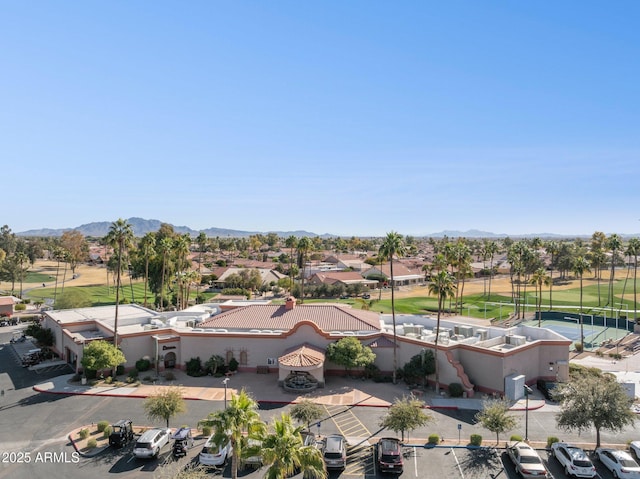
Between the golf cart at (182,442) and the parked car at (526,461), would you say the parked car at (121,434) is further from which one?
the parked car at (526,461)

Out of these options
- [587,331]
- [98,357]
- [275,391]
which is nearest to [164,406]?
[275,391]

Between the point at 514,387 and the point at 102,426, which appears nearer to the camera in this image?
the point at 102,426

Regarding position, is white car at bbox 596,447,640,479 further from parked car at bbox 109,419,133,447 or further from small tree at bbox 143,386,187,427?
parked car at bbox 109,419,133,447

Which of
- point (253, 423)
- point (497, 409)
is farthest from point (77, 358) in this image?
point (497, 409)

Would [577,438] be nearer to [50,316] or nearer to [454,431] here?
[454,431]

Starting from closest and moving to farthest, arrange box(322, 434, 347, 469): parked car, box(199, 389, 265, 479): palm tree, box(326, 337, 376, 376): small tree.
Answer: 1. box(199, 389, 265, 479): palm tree
2. box(322, 434, 347, 469): parked car
3. box(326, 337, 376, 376): small tree

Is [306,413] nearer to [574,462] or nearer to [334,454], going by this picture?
[334,454]

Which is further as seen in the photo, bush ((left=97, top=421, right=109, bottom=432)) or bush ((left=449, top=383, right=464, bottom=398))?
bush ((left=449, top=383, right=464, bottom=398))

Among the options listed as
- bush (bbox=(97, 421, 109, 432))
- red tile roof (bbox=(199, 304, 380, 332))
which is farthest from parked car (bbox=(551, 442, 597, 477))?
bush (bbox=(97, 421, 109, 432))
